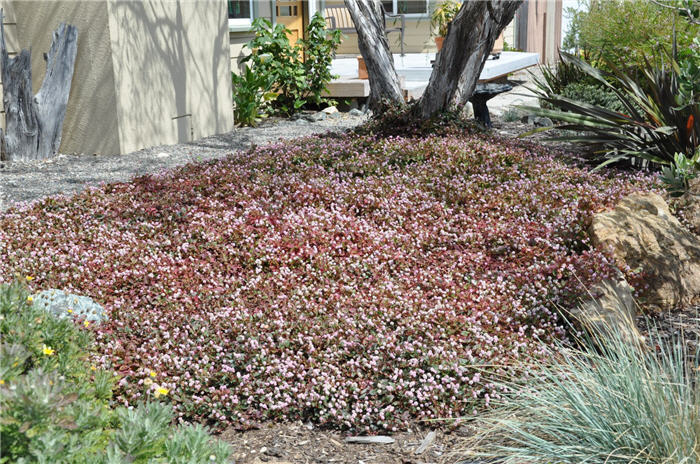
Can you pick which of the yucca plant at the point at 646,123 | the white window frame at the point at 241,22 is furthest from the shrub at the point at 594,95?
the white window frame at the point at 241,22

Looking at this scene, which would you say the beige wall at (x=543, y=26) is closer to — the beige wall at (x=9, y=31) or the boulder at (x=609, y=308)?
the beige wall at (x=9, y=31)

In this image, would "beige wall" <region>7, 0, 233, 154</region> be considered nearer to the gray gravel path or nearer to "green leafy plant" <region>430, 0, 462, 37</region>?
the gray gravel path

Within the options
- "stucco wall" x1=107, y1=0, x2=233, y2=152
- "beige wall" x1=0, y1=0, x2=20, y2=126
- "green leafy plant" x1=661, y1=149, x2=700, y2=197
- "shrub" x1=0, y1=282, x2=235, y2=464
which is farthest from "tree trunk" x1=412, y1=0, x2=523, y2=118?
"shrub" x1=0, y1=282, x2=235, y2=464

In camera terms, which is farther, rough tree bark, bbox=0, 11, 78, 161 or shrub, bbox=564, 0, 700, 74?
shrub, bbox=564, 0, 700, 74

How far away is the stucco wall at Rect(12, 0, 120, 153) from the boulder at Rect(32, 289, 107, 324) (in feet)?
15.6

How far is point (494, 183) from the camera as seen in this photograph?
644cm

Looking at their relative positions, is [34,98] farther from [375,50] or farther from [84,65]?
[375,50]

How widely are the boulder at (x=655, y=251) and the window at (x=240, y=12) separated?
26.9 ft

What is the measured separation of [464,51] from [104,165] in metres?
4.36

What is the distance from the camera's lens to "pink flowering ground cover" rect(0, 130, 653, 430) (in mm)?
3611

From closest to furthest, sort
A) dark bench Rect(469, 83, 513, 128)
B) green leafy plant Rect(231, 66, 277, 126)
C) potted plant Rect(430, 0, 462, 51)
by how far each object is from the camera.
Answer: dark bench Rect(469, 83, 513, 128), green leafy plant Rect(231, 66, 277, 126), potted plant Rect(430, 0, 462, 51)

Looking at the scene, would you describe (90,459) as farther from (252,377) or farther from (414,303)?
(414,303)

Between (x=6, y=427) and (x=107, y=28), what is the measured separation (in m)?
7.30

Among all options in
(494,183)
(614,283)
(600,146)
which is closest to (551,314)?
(614,283)
